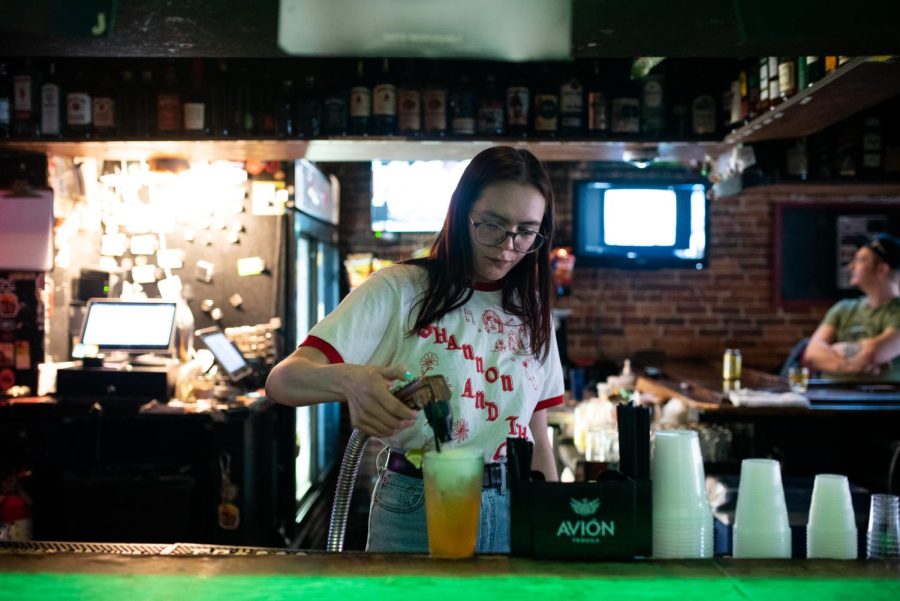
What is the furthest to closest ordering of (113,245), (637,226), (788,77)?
(637,226) < (113,245) < (788,77)

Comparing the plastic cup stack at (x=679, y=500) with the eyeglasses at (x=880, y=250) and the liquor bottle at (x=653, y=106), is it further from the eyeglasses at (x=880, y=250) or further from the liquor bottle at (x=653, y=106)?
the eyeglasses at (x=880, y=250)

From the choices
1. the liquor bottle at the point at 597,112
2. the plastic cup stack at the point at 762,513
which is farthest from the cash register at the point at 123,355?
the plastic cup stack at the point at 762,513

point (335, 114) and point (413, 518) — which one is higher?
point (335, 114)

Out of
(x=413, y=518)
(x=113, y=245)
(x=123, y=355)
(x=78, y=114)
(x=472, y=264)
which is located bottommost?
(x=413, y=518)

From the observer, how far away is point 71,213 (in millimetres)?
4594

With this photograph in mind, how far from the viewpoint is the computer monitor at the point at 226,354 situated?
4.43 metres

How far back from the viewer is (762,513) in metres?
1.50

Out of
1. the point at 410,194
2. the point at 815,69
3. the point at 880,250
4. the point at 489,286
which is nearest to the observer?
the point at 489,286

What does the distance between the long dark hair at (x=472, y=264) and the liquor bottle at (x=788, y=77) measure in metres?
2.05

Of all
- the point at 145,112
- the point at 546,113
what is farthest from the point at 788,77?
the point at 145,112

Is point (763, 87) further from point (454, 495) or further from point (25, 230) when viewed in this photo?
point (25, 230)

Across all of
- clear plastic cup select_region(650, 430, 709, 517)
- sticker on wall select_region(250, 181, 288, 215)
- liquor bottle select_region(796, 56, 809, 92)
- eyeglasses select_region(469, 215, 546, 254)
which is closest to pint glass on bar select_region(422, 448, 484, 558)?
clear plastic cup select_region(650, 430, 709, 517)

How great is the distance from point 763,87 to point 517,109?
1.15 meters

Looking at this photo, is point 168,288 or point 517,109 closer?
point 517,109
